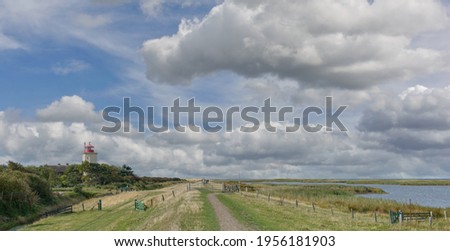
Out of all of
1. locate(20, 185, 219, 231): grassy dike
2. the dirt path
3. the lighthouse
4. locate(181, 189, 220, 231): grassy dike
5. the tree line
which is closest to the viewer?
the dirt path

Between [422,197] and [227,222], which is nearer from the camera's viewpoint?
[227,222]

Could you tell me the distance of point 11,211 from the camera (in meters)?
60.2

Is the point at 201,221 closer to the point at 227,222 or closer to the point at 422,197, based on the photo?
the point at 227,222

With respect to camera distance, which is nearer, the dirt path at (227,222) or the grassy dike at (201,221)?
the dirt path at (227,222)

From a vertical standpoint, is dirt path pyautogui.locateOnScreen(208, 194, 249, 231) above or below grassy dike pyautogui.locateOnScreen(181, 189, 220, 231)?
below

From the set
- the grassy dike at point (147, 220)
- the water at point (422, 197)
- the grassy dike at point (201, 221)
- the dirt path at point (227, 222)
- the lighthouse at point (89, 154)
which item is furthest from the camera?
the lighthouse at point (89, 154)

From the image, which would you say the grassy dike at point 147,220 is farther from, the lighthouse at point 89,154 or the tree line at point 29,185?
the lighthouse at point 89,154

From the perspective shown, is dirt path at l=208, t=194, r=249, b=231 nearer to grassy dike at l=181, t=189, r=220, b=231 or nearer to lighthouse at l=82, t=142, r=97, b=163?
grassy dike at l=181, t=189, r=220, b=231

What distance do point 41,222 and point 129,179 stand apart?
103200 millimetres

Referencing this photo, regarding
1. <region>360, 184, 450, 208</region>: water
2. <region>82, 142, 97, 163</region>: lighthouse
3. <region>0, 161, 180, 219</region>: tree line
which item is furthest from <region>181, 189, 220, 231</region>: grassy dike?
<region>82, 142, 97, 163</region>: lighthouse

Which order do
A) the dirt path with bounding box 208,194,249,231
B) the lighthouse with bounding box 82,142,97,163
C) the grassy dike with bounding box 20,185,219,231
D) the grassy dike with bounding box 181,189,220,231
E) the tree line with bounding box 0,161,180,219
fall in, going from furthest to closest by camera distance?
the lighthouse with bounding box 82,142,97,163 < the tree line with bounding box 0,161,180,219 < the grassy dike with bounding box 20,185,219,231 < the grassy dike with bounding box 181,189,220,231 < the dirt path with bounding box 208,194,249,231

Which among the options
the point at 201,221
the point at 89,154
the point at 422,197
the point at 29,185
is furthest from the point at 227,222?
the point at 89,154

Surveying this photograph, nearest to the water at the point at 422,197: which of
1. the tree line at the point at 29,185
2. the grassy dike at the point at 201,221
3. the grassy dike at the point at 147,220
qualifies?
the grassy dike at the point at 147,220

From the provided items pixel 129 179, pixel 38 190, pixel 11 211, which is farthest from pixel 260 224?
pixel 129 179
